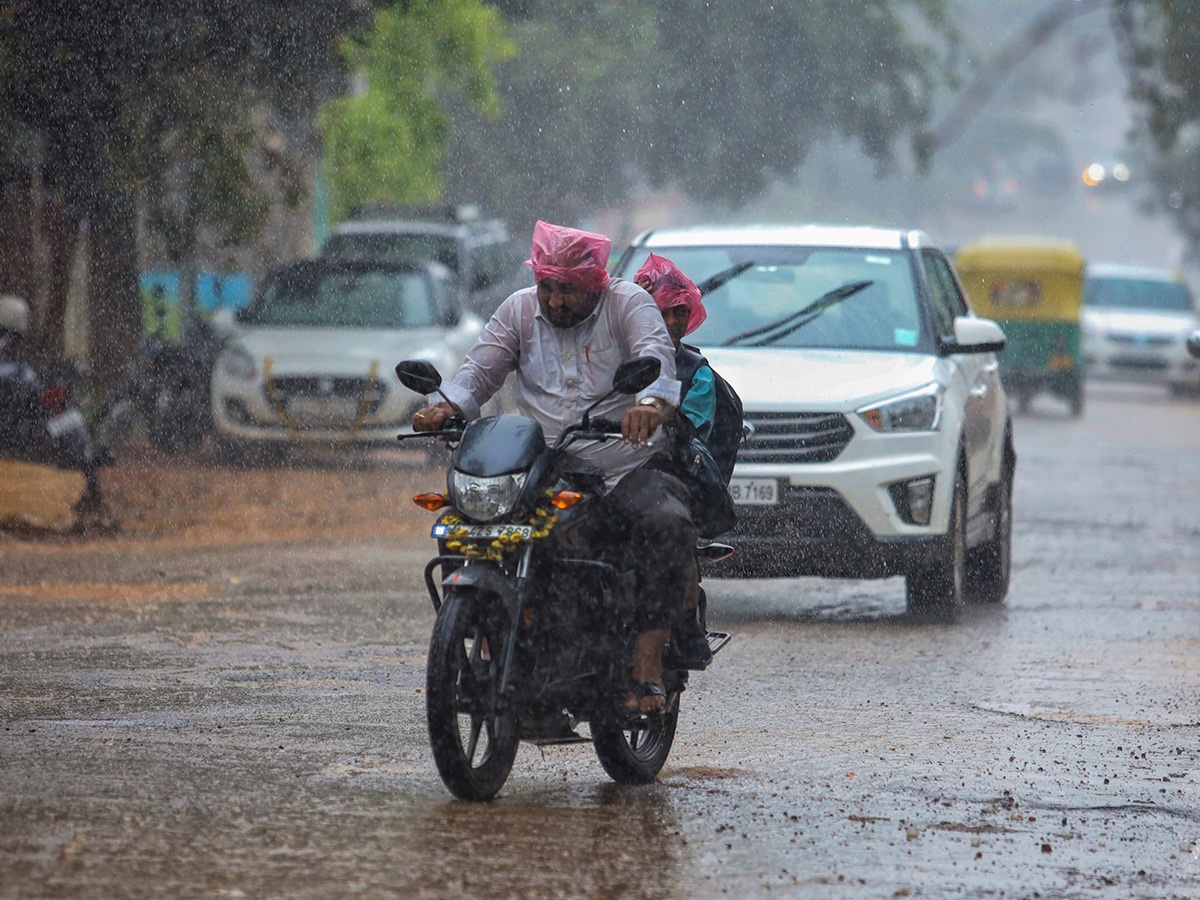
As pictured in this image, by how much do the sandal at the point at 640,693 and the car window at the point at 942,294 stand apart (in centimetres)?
469

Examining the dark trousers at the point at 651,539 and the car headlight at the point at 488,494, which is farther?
the dark trousers at the point at 651,539

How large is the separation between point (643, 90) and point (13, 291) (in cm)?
2534

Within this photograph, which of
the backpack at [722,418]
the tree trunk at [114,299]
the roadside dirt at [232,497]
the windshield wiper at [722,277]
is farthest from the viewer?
the tree trunk at [114,299]

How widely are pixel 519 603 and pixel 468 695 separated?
0.90 feet

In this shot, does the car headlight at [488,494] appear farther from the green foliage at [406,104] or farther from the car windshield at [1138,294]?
the car windshield at [1138,294]

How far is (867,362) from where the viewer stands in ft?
31.6

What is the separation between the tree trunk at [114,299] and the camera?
1722cm

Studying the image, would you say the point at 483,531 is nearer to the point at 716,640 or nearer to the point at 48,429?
the point at 716,640

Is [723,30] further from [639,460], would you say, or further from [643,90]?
[639,460]

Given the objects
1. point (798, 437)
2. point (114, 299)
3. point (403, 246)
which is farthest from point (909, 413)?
point (403, 246)

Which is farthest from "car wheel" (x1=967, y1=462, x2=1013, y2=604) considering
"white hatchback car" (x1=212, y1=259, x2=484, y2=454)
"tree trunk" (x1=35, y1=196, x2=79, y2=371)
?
"tree trunk" (x1=35, y1=196, x2=79, y2=371)

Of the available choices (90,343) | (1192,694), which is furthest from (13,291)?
(1192,694)

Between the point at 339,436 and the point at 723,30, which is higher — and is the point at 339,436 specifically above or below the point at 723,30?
below

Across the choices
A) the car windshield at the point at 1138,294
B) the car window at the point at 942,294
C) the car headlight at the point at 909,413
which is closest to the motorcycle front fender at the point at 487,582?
the car headlight at the point at 909,413
